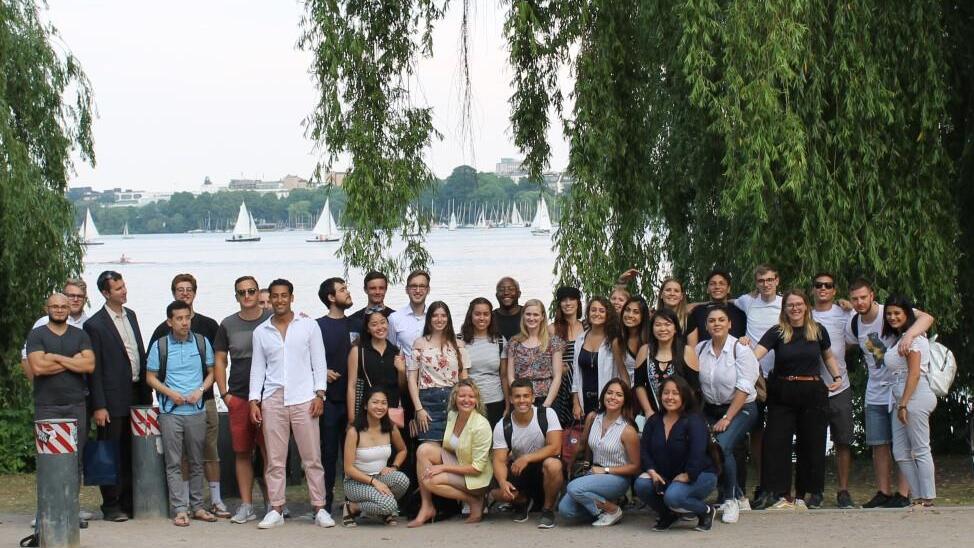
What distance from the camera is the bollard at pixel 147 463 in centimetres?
1056

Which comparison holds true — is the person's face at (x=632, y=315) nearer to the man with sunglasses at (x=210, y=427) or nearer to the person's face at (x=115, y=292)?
the man with sunglasses at (x=210, y=427)

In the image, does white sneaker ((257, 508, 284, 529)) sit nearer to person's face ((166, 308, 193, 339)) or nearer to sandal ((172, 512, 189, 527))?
sandal ((172, 512, 189, 527))

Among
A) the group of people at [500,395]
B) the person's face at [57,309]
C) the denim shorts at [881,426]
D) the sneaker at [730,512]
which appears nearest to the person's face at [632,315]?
the group of people at [500,395]

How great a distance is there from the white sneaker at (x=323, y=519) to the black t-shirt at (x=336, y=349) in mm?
883

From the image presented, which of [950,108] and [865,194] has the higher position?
[950,108]

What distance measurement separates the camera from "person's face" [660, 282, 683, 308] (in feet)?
35.7

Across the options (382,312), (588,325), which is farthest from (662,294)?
(382,312)

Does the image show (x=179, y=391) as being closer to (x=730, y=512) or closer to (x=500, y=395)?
(x=500, y=395)

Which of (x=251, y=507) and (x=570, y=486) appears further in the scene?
(x=251, y=507)

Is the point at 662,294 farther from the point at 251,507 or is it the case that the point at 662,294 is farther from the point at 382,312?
the point at 251,507

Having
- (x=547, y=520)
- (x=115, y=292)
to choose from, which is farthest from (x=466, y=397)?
(x=115, y=292)

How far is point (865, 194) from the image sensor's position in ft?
39.5

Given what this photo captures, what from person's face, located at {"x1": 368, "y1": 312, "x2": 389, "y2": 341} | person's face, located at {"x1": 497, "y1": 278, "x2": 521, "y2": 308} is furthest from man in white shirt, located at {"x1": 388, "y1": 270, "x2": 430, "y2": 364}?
person's face, located at {"x1": 497, "y1": 278, "x2": 521, "y2": 308}

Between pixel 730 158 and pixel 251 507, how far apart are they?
4.80 m
